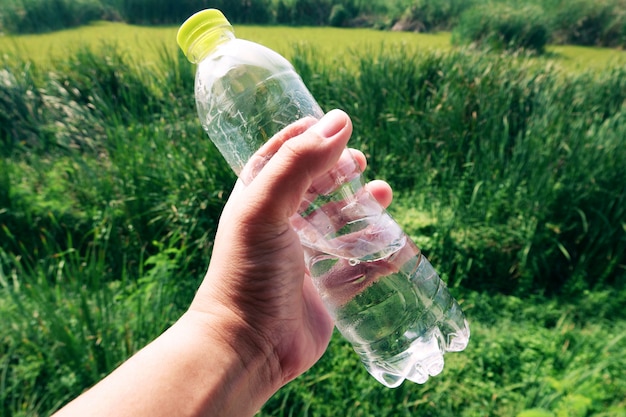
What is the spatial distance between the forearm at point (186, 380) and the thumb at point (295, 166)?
326 millimetres

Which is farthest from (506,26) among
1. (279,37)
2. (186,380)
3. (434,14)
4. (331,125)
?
(186,380)

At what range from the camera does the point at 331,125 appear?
3.75ft

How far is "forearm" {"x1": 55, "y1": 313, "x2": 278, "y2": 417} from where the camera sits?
96 centimetres

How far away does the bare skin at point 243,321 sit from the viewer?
0.99 metres

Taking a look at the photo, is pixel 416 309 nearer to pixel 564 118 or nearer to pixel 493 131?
pixel 493 131

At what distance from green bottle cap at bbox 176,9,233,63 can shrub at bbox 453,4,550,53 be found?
6.63 metres

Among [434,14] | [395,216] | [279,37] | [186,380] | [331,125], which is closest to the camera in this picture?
[186,380]

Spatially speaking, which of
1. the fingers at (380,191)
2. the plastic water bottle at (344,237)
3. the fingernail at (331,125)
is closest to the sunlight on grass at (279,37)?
the fingers at (380,191)

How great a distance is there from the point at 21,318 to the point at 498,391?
7.19ft

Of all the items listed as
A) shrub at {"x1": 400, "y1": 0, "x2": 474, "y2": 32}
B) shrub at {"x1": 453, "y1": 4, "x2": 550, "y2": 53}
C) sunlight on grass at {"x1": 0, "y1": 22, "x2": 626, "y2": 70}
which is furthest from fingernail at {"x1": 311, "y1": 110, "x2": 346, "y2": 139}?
shrub at {"x1": 400, "y1": 0, "x2": 474, "y2": 32}

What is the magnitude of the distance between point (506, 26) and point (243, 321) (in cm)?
747

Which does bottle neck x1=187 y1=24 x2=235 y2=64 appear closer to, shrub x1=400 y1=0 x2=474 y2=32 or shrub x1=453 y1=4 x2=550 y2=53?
shrub x1=453 y1=4 x2=550 y2=53

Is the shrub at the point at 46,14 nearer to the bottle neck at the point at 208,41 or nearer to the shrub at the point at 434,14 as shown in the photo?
the shrub at the point at 434,14

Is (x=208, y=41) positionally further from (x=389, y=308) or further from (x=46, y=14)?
(x=46, y=14)
